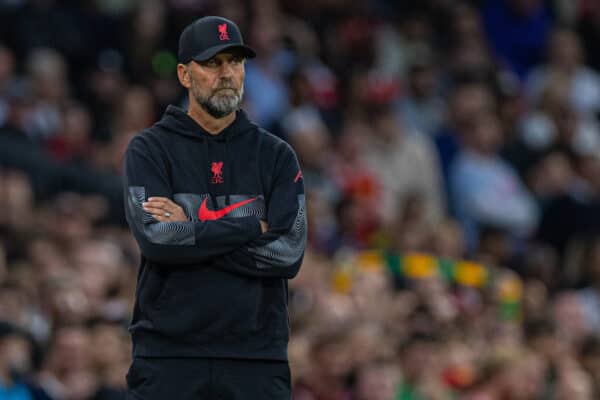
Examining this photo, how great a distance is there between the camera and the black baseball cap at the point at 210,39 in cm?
532

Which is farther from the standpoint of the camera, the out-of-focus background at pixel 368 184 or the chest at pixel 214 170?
the out-of-focus background at pixel 368 184

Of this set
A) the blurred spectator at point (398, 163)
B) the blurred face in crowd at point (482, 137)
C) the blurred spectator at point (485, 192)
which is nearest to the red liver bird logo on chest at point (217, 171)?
the blurred spectator at point (398, 163)

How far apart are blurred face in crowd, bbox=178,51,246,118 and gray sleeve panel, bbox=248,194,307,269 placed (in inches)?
17.6

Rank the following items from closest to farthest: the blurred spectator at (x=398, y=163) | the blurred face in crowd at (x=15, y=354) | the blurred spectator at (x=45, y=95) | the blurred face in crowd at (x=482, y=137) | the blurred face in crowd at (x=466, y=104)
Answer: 1. the blurred face in crowd at (x=15, y=354)
2. the blurred spectator at (x=45, y=95)
3. the blurred spectator at (x=398, y=163)
4. the blurred face in crowd at (x=482, y=137)
5. the blurred face in crowd at (x=466, y=104)

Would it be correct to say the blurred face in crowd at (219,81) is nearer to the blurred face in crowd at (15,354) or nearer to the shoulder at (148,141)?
the shoulder at (148,141)

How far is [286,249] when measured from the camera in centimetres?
536

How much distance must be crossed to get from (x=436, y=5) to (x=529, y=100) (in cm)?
140

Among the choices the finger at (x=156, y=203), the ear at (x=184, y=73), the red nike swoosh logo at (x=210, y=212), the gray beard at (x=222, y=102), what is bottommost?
the red nike swoosh logo at (x=210, y=212)

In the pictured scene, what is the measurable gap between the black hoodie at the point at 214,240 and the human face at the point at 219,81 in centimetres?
13

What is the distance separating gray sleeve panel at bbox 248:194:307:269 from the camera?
5.31 metres

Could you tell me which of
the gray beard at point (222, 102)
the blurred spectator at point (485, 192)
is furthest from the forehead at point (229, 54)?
the blurred spectator at point (485, 192)

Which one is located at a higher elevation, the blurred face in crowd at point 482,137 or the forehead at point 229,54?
the forehead at point 229,54

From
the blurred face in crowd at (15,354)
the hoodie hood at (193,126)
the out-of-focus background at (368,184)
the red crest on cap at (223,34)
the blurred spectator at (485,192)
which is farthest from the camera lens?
the blurred spectator at (485,192)

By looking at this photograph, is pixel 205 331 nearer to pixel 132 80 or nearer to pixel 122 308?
pixel 122 308
